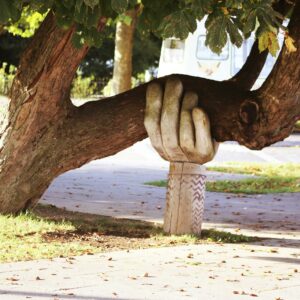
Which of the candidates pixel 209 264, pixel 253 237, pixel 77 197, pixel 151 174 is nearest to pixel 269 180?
pixel 151 174

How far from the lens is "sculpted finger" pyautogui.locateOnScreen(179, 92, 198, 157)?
10.3 meters

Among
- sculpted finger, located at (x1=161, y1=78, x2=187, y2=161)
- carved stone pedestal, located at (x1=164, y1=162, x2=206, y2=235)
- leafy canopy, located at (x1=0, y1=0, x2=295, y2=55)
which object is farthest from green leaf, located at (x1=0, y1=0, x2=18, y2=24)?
carved stone pedestal, located at (x1=164, y1=162, x2=206, y2=235)

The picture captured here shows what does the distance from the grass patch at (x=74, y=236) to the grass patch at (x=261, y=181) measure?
5.28m

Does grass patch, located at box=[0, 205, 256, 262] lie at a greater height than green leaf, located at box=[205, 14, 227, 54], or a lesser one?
lesser

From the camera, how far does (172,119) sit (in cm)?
1038

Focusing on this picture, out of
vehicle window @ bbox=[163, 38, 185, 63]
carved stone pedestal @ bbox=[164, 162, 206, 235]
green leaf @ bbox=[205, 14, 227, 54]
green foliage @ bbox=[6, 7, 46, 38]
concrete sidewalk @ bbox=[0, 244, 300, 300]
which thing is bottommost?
concrete sidewalk @ bbox=[0, 244, 300, 300]

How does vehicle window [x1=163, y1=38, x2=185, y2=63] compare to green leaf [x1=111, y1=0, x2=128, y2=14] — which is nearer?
green leaf [x1=111, y1=0, x2=128, y2=14]

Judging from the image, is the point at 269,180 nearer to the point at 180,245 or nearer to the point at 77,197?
the point at 77,197

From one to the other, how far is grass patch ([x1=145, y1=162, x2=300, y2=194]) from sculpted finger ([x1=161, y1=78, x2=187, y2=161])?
6.34 metres

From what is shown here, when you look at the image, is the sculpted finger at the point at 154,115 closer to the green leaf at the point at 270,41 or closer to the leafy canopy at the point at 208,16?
the leafy canopy at the point at 208,16

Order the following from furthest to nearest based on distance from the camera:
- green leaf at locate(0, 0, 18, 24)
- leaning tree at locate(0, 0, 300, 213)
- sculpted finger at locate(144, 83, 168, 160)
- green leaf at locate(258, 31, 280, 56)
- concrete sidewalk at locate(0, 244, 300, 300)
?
sculpted finger at locate(144, 83, 168, 160)
leaning tree at locate(0, 0, 300, 213)
green leaf at locate(0, 0, 18, 24)
green leaf at locate(258, 31, 280, 56)
concrete sidewalk at locate(0, 244, 300, 300)

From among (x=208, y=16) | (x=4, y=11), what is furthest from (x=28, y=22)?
(x=208, y=16)

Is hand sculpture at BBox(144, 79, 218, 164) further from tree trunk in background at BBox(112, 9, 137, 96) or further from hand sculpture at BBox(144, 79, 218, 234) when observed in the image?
tree trunk in background at BBox(112, 9, 137, 96)

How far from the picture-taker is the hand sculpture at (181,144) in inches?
408
